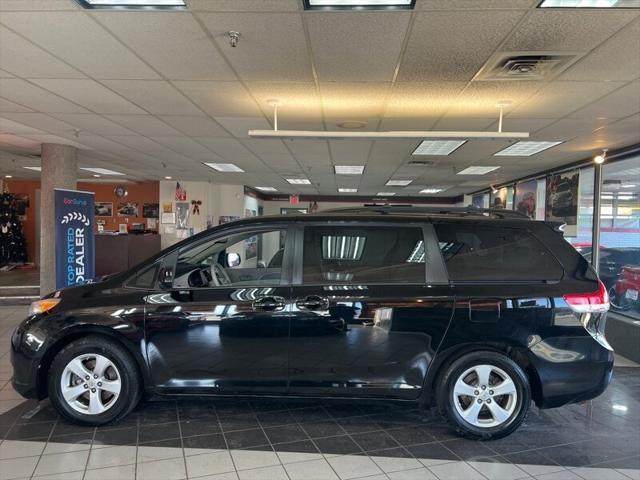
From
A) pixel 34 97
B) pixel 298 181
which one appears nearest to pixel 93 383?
pixel 34 97

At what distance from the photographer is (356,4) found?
2.58 m

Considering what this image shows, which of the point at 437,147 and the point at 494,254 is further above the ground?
the point at 437,147

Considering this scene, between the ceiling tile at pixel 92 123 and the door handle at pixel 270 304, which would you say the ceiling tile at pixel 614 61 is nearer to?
the door handle at pixel 270 304

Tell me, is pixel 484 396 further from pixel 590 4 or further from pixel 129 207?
pixel 129 207

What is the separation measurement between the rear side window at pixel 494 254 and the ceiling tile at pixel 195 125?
3.56 meters

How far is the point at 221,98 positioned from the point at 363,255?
8.10 ft

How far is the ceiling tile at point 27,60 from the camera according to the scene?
123 inches

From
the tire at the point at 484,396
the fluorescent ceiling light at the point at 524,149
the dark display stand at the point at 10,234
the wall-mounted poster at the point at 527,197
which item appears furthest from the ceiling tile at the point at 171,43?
the dark display stand at the point at 10,234

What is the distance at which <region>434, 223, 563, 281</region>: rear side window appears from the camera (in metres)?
2.99

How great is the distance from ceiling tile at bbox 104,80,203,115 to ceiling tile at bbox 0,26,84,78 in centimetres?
40

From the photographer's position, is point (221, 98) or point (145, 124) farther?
point (145, 124)

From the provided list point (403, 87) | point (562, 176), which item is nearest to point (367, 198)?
point (562, 176)

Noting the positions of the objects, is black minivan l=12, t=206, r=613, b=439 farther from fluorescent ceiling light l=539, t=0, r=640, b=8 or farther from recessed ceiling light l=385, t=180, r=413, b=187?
recessed ceiling light l=385, t=180, r=413, b=187

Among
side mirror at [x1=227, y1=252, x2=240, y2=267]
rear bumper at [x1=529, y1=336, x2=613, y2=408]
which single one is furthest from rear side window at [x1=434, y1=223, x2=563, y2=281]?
side mirror at [x1=227, y1=252, x2=240, y2=267]
